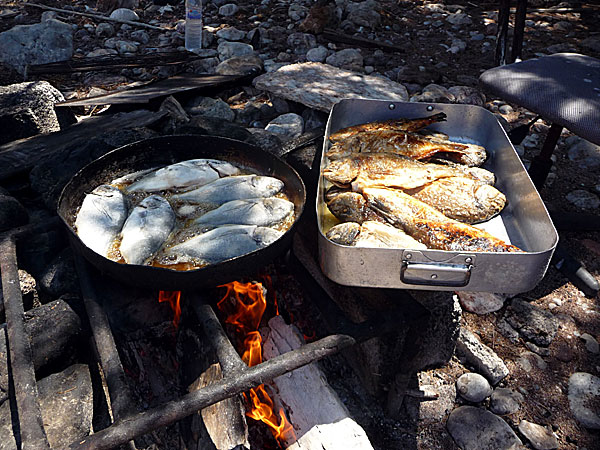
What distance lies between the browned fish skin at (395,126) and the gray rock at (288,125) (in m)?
1.75

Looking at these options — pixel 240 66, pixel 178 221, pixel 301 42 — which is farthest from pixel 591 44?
pixel 178 221

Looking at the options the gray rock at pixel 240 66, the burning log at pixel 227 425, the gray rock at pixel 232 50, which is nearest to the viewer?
the burning log at pixel 227 425

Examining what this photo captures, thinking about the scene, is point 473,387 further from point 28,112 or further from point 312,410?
point 28,112

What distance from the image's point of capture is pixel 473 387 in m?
2.76

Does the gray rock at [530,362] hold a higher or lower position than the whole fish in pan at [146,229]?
lower

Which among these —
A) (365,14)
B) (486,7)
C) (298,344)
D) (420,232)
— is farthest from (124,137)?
(486,7)

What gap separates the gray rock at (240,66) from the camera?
20.7 ft

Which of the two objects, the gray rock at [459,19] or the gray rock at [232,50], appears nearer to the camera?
the gray rock at [232,50]

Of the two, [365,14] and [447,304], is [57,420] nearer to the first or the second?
[447,304]

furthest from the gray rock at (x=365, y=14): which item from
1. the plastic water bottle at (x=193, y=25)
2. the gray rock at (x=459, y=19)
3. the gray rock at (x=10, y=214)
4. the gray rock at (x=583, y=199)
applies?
the gray rock at (x=10, y=214)

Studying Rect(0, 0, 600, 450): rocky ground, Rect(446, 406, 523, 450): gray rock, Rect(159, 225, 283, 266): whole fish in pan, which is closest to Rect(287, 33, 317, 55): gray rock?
Rect(0, 0, 600, 450): rocky ground

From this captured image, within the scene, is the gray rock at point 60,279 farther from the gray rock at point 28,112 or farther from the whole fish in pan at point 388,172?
the gray rock at point 28,112

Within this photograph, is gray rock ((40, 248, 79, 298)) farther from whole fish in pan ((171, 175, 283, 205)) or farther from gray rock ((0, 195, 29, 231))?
whole fish in pan ((171, 175, 283, 205))

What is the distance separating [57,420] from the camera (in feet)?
6.83
